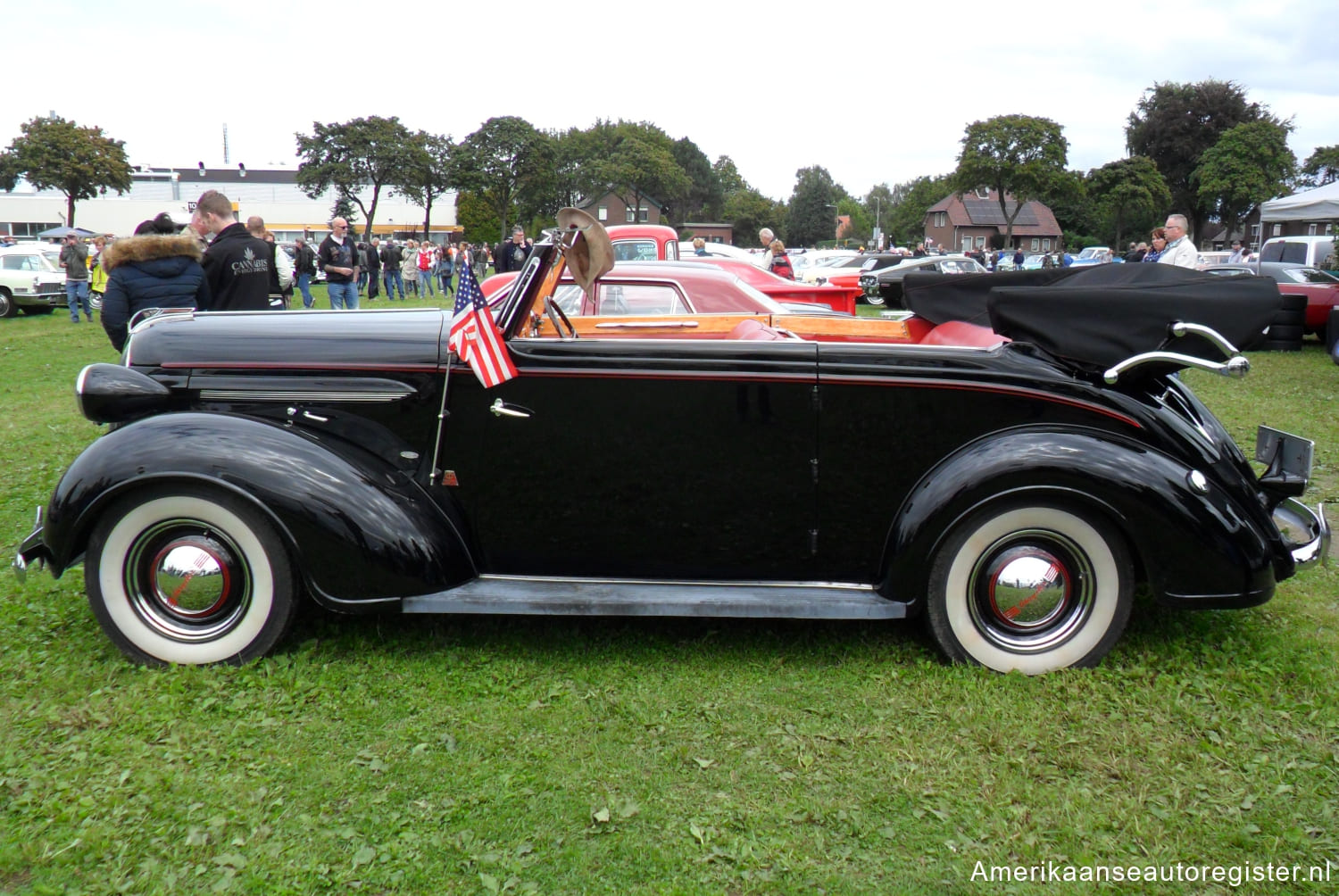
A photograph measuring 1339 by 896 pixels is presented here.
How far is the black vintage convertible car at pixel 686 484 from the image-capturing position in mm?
3428

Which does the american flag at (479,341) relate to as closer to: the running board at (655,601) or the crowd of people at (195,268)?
the running board at (655,601)

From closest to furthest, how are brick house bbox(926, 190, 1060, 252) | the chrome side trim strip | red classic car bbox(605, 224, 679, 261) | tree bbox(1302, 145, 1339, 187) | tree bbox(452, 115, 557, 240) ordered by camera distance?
the chrome side trim strip < red classic car bbox(605, 224, 679, 261) < tree bbox(452, 115, 557, 240) < tree bbox(1302, 145, 1339, 187) < brick house bbox(926, 190, 1060, 252)

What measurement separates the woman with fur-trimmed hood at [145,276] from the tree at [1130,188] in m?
60.6

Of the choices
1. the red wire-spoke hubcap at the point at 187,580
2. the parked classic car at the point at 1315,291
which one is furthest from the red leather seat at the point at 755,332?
the parked classic car at the point at 1315,291

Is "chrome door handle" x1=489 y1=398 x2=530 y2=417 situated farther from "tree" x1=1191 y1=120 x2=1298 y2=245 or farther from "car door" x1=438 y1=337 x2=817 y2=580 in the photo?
"tree" x1=1191 y1=120 x2=1298 y2=245

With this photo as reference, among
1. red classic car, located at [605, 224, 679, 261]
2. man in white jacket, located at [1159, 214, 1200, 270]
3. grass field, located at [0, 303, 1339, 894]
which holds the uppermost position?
red classic car, located at [605, 224, 679, 261]

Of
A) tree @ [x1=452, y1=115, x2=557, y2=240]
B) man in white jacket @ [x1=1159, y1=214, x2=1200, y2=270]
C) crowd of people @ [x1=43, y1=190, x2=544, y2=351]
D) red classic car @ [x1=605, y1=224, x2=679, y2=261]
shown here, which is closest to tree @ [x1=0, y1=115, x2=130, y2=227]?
tree @ [x1=452, y1=115, x2=557, y2=240]

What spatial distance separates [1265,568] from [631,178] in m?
81.3

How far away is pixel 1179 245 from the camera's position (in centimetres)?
904

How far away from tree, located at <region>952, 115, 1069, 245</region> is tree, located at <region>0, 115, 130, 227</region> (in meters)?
46.5

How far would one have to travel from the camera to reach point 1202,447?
11.9 feet

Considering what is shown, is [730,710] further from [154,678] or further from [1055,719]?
[154,678]

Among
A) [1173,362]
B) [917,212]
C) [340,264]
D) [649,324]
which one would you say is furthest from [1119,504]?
[917,212]

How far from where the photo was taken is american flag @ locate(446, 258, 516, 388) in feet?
11.2
